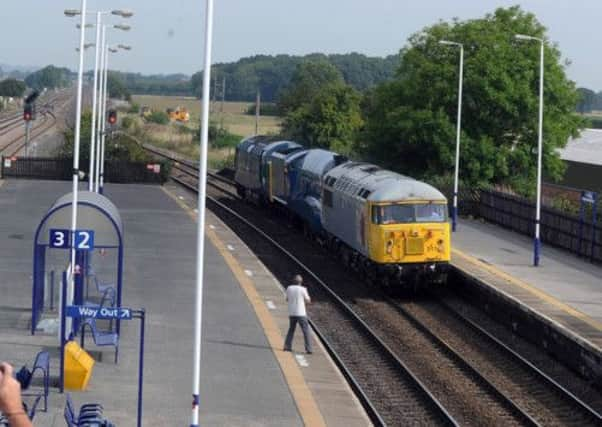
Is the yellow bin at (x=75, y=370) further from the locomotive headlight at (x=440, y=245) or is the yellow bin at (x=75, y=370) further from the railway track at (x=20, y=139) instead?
the railway track at (x=20, y=139)

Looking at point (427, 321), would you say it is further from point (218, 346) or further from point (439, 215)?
point (218, 346)

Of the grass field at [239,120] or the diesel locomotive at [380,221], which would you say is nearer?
the diesel locomotive at [380,221]

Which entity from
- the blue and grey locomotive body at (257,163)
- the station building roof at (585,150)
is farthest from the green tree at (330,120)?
the blue and grey locomotive body at (257,163)

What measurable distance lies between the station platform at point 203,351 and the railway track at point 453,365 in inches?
46.1

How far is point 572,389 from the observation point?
1964 cm

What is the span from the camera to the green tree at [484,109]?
45312 millimetres

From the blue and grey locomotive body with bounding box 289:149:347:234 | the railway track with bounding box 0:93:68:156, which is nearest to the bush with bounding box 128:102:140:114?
the railway track with bounding box 0:93:68:156

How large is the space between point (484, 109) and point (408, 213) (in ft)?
62.3

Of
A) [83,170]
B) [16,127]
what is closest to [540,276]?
[83,170]

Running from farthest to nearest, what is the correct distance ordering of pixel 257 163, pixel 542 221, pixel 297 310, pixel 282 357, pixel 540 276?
pixel 257 163 < pixel 542 221 < pixel 540 276 < pixel 297 310 < pixel 282 357

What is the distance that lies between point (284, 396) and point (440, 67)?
3166cm

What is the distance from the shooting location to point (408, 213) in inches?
1094

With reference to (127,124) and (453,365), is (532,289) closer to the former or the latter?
(453,365)

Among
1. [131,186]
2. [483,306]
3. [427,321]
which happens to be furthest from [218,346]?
[131,186]
